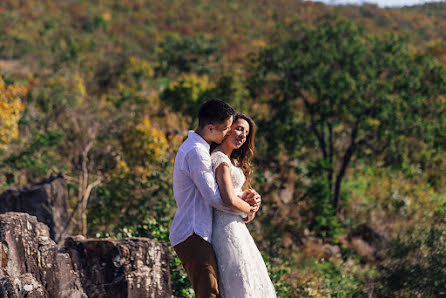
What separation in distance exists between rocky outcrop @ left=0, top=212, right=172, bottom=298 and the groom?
1090 millimetres

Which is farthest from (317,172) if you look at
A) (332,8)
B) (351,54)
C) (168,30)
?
(332,8)

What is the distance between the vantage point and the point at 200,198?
3238 millimetres

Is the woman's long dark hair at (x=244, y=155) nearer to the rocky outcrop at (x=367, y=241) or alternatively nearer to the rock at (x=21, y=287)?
the rock at (x=21, y=287)

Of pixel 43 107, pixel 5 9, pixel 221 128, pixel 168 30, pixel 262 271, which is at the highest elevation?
pixel 5 9

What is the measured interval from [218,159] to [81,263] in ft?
5.90

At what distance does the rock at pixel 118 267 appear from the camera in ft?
13.9

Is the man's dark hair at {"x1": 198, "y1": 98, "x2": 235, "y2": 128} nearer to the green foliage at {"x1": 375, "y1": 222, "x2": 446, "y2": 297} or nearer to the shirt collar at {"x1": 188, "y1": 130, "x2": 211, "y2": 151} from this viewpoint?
the shirt collar at {"x1": 188, "y1": 130, "x2": 211, "y2": 151}

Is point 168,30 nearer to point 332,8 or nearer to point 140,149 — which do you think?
point 332,8

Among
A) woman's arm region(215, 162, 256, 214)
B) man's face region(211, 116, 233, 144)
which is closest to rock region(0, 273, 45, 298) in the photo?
woman's arm region(215, 162, 256, 214)

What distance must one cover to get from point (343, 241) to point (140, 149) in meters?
5.28

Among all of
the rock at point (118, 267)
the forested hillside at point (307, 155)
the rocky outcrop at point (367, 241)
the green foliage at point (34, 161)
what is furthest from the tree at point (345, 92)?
the rock at point (118, 267)

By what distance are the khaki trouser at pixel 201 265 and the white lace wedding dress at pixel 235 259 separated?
6 centimetres

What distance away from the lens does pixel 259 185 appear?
10.3 metres

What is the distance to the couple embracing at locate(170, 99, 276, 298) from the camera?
3.13 meters
